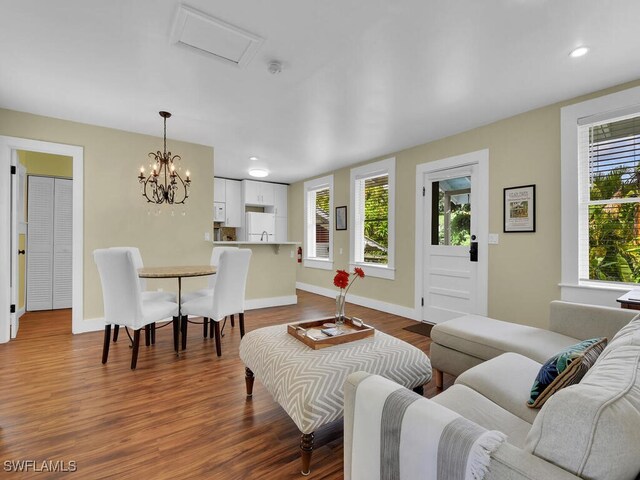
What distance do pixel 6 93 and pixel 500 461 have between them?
4.37 meters

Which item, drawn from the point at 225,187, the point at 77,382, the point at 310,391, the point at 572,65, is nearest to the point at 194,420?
the point at 310,391

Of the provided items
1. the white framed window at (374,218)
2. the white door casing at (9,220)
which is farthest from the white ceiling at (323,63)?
the white framed window at (374,218)

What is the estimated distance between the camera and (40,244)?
4.62 m

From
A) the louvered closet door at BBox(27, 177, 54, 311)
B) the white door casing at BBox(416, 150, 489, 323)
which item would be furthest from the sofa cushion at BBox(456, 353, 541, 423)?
the louvered closet door at BBox(27, 177, 54, 311)

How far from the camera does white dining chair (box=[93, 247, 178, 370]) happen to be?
2555mm

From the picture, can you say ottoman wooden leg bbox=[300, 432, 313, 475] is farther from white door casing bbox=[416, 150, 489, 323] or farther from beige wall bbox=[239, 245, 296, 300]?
beige wall bbox=[239, 245, 296, 300]

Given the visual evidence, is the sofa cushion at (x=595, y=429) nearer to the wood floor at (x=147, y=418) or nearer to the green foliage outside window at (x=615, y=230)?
the wood floor at (x=147, y=418)

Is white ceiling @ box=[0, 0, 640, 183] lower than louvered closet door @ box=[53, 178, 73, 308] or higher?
higher

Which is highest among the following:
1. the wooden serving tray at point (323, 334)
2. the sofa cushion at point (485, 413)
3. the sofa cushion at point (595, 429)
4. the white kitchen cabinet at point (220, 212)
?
the white kitchen cabinet at point (220, 212)

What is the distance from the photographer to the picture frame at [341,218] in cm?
558

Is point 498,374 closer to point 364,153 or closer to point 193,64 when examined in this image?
point 193,64

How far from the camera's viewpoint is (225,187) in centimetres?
668

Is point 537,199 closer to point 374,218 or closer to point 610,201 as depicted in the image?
point 610,201

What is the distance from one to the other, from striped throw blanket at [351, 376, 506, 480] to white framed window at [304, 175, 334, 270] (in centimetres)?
498
